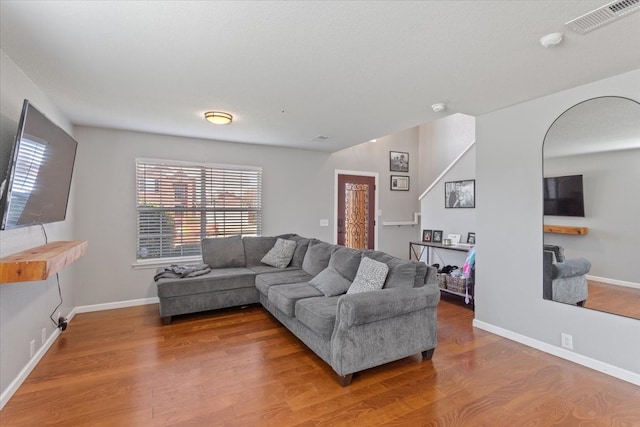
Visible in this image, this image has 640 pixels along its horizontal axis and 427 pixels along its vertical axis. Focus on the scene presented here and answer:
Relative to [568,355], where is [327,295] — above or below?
above

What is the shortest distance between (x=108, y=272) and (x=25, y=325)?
1.77 metres

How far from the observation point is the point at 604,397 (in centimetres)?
223

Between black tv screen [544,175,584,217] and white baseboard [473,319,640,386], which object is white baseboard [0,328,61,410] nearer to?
white baseboard [473,319,640,386]

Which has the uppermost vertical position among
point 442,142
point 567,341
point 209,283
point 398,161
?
point 442,142

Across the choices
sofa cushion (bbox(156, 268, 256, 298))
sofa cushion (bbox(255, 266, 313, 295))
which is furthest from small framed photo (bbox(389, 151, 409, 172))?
sofa cushion (bbox(156, 268, 256, 298))

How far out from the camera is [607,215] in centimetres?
268

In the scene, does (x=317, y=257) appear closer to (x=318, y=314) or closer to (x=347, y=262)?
(x=347, y=262)

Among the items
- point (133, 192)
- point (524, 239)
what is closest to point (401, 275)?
point (524, 239)

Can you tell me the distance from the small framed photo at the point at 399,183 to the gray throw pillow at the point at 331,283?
3.81 m

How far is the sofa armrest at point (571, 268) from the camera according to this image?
111 inches

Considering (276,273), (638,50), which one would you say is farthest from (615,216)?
(276,273)

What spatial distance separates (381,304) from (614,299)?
2.00m

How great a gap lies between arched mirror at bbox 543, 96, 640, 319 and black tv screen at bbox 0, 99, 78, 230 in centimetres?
420

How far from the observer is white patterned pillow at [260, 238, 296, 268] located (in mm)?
4512
